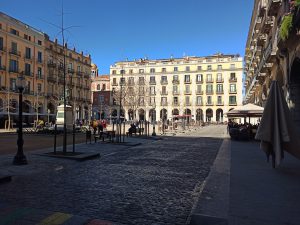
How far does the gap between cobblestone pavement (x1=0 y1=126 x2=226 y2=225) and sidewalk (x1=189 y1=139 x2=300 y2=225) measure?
0.35 metres

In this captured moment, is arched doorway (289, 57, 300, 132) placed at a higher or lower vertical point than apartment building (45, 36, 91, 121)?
lower

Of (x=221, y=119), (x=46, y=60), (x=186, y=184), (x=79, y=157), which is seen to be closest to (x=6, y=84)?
(x=46, y=60)

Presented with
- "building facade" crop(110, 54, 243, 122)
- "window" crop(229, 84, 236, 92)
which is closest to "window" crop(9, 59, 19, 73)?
"building facade" crop(110, 54, 243, 122)

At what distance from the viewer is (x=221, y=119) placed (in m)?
85.1

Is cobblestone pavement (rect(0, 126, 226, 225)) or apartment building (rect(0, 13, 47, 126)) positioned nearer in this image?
cobblestone pavement (rect(0, 126, 226, 225))

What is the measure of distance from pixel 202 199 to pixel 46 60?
192 ft

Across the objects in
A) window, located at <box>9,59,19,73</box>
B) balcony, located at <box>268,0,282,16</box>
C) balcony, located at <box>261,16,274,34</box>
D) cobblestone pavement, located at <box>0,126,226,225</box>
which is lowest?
cobblestone pavement, located at <box>0,126,226,225</box>

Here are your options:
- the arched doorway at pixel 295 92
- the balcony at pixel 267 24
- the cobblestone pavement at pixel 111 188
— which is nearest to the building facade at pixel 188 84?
the balcony at pixel 267 24

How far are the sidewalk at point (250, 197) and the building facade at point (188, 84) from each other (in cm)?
7297

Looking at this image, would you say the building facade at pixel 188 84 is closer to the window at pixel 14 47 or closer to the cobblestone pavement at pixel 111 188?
the window at pixel 14 47

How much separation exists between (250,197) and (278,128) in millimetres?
3278

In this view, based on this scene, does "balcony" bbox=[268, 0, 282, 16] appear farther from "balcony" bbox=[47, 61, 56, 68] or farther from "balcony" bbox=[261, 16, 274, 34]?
"balcony" bbox=[47, 61, 56, 68]

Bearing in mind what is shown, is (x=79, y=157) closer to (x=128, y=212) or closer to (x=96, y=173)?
(x=96, y=173)

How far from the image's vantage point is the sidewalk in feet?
15.3
